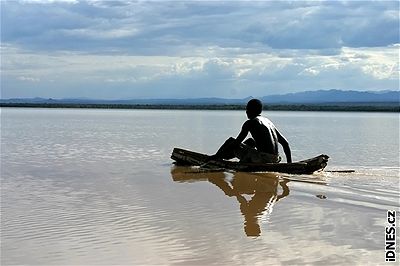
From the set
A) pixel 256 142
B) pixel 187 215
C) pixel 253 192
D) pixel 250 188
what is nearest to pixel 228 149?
pixel 256 142

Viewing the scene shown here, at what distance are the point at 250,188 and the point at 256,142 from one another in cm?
178

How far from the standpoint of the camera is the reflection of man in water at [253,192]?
26.7 ft

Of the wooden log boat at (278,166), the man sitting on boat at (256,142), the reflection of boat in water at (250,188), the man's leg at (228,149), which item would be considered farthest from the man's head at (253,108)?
the reflection of boat in water at (250,188)

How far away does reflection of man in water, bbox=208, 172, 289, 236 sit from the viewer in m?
8.13

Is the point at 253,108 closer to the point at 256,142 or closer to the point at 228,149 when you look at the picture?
the point at 256,142

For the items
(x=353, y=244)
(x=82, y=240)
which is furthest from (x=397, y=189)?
(x=82, y=240)

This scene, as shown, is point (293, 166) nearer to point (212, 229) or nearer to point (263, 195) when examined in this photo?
point (263, 195)

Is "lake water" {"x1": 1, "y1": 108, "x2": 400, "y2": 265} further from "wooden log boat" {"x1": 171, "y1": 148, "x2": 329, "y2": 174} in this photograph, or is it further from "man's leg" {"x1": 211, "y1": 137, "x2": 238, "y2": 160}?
"man's leg" {"x1": 211, "y1": 137, "x2": 238, "y2": 160}

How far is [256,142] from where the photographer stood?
12.5 meters

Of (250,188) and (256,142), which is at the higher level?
(256,142)

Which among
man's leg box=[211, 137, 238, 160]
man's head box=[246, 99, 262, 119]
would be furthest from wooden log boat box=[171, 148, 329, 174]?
man's head box=[246, 99, 262, 119]

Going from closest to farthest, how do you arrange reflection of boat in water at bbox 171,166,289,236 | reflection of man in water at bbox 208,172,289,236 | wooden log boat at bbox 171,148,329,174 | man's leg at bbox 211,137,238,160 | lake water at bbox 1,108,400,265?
1. lake water at bbox 1,108,400,265
2. reflection of man in water at bbox 208,172,289,236
3. reflection of boat in water at bbox 171,166,289,236
4. wooden log boat at bbox 171,148,329,174
5. man's leg at bbox 211,137,238,160

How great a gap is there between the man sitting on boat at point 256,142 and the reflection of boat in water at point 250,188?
404 millimetres

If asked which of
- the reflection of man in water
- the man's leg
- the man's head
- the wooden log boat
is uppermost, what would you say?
the man's head
